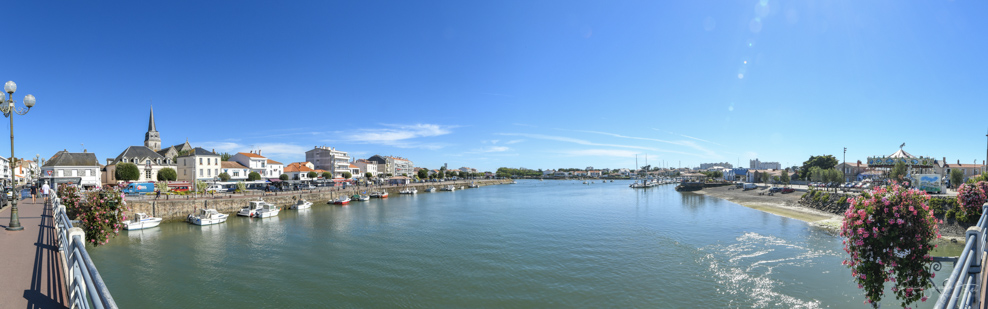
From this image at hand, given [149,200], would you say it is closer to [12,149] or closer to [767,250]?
[12,149]

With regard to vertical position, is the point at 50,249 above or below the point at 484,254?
above

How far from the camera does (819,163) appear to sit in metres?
89.4

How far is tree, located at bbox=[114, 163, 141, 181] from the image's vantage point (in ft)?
158

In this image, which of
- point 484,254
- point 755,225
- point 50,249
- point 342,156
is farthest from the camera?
point 342,156

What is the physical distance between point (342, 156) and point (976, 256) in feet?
347

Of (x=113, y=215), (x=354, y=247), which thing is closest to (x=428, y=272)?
(x=354, y=247)

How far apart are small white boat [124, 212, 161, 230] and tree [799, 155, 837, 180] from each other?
113 m

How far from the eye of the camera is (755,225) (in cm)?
3116

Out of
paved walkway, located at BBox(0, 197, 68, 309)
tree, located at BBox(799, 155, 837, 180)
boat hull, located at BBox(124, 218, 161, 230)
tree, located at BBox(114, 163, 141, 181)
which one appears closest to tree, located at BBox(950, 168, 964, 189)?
tree, located at BBox(799, 155, 837, 180)

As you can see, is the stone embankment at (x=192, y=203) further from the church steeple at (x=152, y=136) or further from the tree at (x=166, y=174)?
the church steeple at (x=152, y=136)

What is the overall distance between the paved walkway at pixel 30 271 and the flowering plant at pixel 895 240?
516 inches

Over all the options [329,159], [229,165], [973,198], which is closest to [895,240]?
[973,198]

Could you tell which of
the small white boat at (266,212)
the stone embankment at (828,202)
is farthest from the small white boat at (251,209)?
the stone embankment at (828,202)

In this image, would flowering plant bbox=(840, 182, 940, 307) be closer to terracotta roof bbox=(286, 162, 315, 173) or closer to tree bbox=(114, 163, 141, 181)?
tree bbox=(114, 163, 141, 181)
